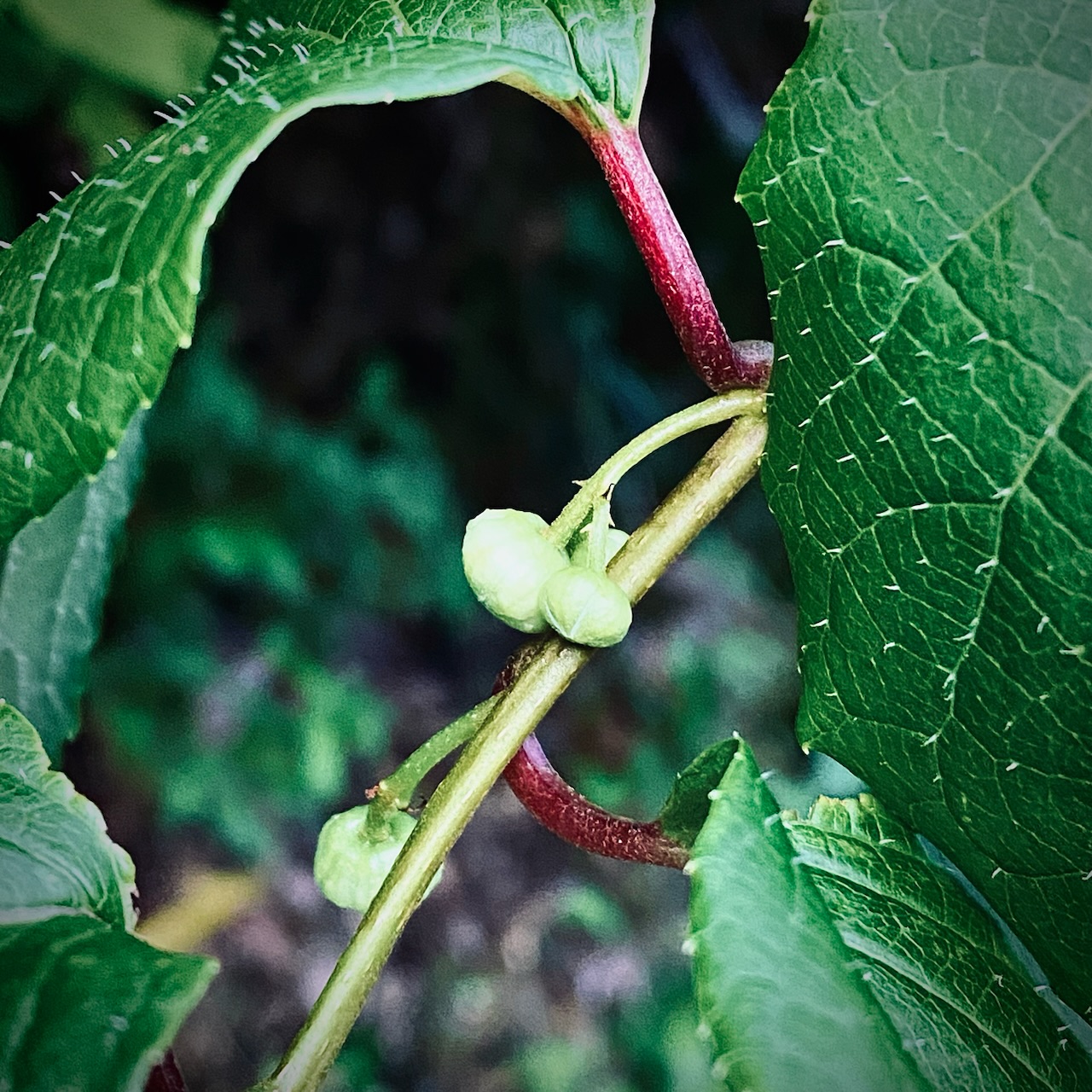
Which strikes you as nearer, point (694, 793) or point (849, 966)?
point (849, 966)

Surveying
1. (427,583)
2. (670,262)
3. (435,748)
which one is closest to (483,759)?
(435,748)

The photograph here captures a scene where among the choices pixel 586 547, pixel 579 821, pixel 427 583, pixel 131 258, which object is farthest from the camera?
pixel 427 583

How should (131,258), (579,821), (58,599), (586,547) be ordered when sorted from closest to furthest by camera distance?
(131,258)
(586,547)
(579,821)
(58,599)

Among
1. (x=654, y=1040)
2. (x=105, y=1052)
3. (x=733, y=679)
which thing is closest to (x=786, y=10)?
(x=733, y=679)

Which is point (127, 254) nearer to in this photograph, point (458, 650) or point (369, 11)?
point (369, 11)

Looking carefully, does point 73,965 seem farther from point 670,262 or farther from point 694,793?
point 670,262

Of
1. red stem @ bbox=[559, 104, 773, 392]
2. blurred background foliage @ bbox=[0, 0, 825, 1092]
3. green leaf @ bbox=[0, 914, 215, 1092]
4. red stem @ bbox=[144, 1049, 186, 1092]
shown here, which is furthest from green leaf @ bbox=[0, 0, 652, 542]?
blurred background foliage @ bbox=[0, 0, 825, 1092]

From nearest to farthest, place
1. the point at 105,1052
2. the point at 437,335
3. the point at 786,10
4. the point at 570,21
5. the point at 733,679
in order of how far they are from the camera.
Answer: the point at 105,1052, the point at 570,21, the point at 786,10, the point at 437,335, the point at 733,679
